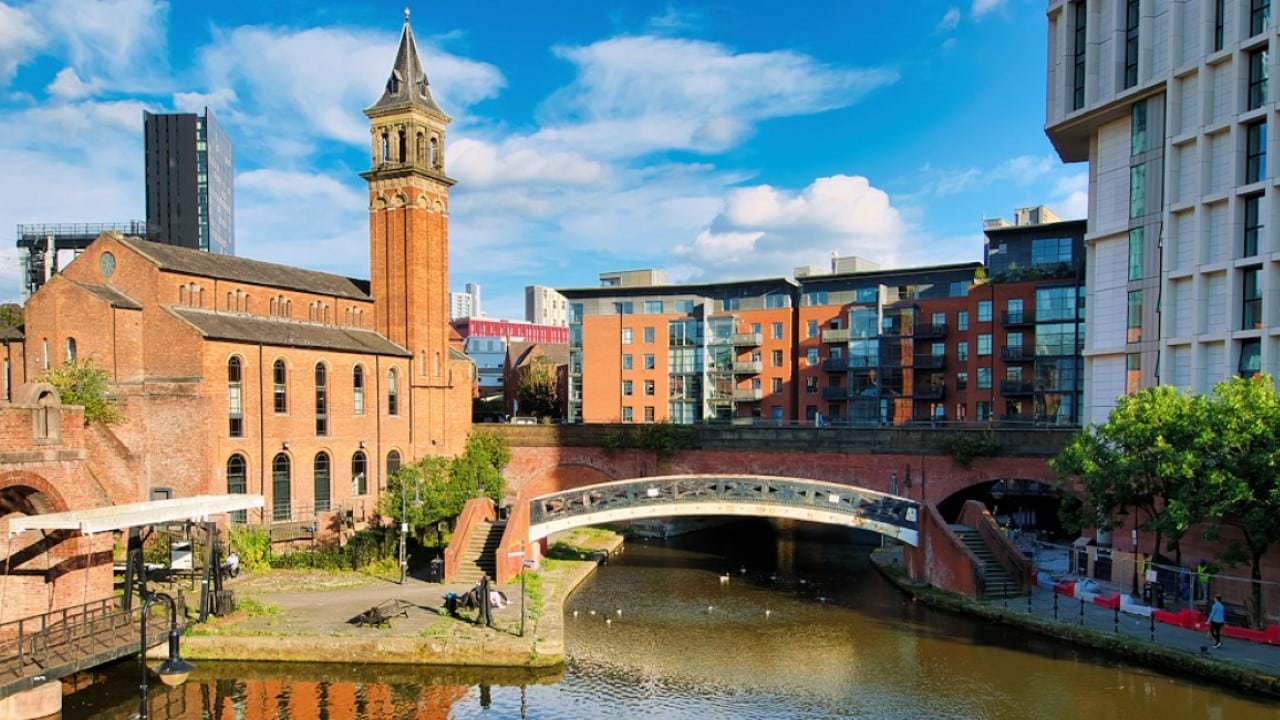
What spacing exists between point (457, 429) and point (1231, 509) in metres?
36.8

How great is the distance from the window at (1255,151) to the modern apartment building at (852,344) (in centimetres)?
2246

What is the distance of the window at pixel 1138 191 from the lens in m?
33.6

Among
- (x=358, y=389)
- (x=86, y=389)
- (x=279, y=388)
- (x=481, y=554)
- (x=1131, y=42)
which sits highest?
(x=1131, y=42)

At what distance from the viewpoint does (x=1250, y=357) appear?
97.1ft

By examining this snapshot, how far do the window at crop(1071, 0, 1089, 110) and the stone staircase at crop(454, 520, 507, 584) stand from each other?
29.0 metres

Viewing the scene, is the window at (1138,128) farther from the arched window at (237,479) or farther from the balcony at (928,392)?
the arched window at (237,479)

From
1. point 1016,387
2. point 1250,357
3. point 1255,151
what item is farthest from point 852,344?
point 1255,151

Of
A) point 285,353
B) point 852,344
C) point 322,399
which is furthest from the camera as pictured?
point 852,344

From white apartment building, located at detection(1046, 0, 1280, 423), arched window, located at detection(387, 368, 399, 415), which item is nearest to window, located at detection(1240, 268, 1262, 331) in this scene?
white apartment building, located at detection(1046, 0, 1280, 423)

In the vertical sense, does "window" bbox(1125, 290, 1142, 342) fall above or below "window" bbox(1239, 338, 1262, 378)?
above

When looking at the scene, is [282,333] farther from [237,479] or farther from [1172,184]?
[1172,184]

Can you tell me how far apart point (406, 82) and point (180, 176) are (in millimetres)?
38731

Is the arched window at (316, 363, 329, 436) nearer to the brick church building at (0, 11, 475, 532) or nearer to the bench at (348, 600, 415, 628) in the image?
the brick church building at (0, 11, 475, 532)

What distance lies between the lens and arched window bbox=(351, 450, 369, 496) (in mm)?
44312
